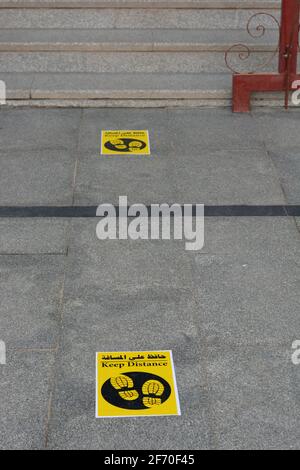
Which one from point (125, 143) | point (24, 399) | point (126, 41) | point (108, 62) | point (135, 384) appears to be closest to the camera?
point (24, 399)

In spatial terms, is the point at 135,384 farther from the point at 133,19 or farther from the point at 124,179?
the point at 133,19

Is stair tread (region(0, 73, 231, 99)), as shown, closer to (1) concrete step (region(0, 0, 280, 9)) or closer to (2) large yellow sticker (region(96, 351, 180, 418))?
(1) concrete step (region(0, 0, 280, 9))

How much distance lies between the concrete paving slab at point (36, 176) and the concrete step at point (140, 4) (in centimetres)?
328

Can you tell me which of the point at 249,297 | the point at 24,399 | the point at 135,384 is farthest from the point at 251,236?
the point at 24,399

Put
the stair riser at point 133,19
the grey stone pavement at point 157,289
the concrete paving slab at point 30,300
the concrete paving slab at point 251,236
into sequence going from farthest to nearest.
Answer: the stair riser at point 133,19 < the concrete paving slab at point 251,236 < the concrete paving slab at point 30,300 < the grey stone pavement at point 157,289

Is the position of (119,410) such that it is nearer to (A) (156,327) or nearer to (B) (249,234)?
(A) (156,327)

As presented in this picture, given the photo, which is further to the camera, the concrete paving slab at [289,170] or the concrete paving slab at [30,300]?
the concrete paving slab at [289,170]

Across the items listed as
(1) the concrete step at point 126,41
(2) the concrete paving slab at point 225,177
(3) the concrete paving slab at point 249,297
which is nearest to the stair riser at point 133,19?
(1) the concrete step at point 126,41

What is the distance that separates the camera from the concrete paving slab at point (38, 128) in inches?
332

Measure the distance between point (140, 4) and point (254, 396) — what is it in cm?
752

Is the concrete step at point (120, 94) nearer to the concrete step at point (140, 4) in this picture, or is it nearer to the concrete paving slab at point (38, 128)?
the concrete paving slab at point (38, 128)

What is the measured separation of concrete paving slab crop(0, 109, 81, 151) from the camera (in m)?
8.43

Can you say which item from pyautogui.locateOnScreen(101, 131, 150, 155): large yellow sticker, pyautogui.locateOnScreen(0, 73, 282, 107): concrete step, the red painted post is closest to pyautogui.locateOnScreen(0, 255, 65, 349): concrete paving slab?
pyautogui.locateOnScreen(101, 131, 150, 155): large yellow sticker

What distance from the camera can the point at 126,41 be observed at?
403 inches
